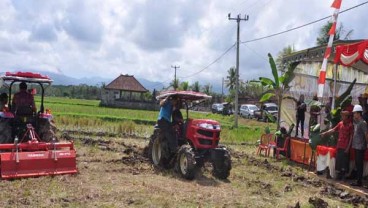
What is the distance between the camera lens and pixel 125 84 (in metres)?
60.5

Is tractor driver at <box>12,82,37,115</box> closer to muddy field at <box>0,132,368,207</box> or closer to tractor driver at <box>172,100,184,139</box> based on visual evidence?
muddy field at <box>0,132,368,207</box>

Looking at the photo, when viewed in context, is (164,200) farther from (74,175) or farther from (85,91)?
(85,91)

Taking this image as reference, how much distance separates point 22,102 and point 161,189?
15.3 ft

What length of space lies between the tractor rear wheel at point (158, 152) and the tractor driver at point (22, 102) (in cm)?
323

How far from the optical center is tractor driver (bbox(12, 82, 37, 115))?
10953mm

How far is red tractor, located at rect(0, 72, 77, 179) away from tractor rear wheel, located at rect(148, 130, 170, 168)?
85.0 inches

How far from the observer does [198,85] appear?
79000mm

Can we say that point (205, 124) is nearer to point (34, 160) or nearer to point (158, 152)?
point (158, 152)

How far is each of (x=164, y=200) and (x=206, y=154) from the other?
2.80 meters

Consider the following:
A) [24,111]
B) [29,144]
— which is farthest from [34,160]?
[24,111]

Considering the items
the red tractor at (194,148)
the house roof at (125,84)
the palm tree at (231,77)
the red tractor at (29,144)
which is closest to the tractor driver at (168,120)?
the red tractor at (194,148)

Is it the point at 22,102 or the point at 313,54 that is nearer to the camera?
the point at 22,102

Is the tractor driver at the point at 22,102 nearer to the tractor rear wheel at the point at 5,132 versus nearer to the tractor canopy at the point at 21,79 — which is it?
the tractor canopy at the point at 21,79

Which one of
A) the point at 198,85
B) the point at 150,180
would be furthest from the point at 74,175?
the point at 198,85
